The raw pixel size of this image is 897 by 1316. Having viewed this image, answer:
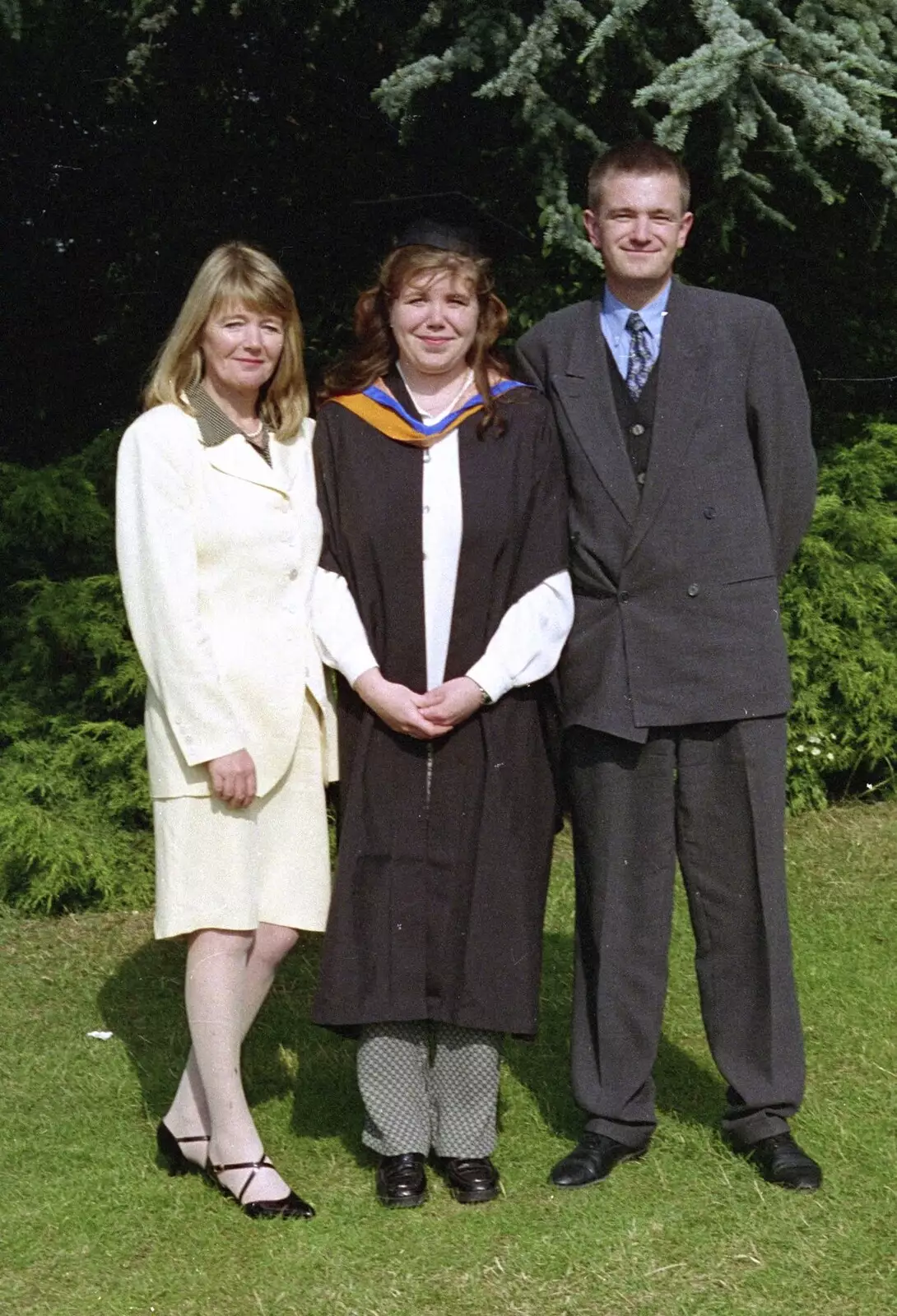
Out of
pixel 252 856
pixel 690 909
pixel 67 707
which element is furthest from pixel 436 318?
pixel 67 707

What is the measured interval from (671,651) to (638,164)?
42.6 inches

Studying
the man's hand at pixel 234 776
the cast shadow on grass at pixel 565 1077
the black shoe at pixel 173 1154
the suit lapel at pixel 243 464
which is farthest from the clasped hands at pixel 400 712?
the cast shadow on grass at pixel 565 1077

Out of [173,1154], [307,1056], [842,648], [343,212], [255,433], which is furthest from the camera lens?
[343,212]

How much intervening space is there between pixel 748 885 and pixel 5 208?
6059 millimetres

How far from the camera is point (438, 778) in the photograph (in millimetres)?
3906

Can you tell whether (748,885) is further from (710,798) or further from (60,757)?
(60,757)

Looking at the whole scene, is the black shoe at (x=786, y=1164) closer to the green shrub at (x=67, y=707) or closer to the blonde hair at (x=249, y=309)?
the blonde hair at (x=249, y=309)

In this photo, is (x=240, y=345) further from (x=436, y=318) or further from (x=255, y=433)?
(x=436, y=318)

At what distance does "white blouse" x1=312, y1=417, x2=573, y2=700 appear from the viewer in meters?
3.86

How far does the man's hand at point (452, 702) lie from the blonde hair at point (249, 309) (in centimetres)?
73

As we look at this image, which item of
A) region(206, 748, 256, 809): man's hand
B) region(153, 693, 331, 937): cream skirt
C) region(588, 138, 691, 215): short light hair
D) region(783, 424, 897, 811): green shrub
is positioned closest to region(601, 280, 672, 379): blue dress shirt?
region(588, 138, 691, 215): short light hair

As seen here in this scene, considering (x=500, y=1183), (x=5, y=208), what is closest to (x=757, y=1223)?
(x=500, y=1183)

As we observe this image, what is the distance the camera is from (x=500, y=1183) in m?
4.08

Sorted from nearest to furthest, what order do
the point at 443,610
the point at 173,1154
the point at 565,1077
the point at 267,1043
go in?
the point at 443,610, the point at 173,1154, the point at 565,1077, the point at 267,1043
